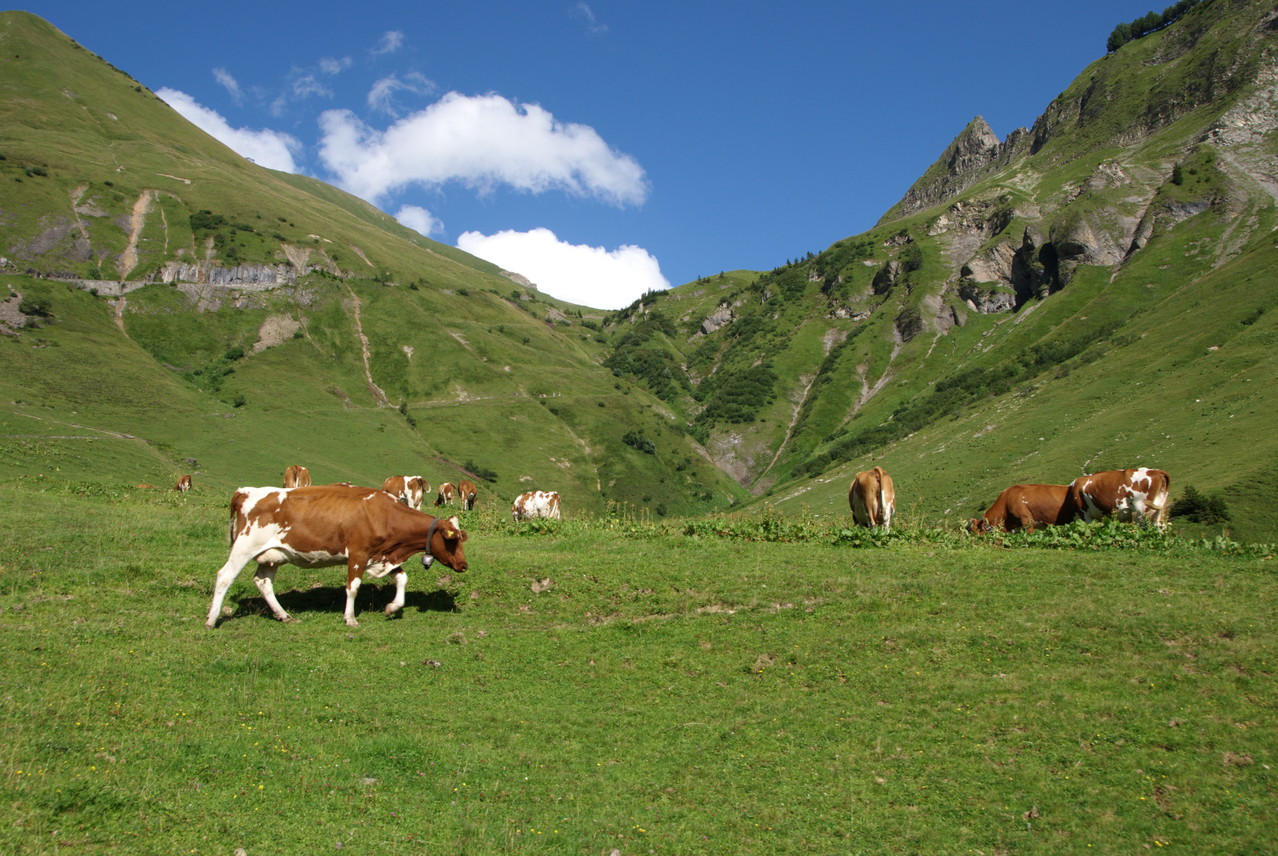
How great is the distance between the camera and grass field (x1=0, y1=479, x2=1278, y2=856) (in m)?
7.48

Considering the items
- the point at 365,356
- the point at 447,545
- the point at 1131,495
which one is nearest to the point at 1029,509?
the point at 1131,495

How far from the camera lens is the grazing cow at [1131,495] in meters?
21.0

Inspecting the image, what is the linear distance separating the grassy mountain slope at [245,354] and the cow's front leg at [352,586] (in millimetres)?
52867

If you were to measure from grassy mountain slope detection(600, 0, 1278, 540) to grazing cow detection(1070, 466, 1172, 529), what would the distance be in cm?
810

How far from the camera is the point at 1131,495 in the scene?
21.0 meters

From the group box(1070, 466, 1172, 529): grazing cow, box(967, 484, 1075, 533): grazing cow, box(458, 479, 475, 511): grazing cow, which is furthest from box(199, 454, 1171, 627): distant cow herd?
box(458, 479, 475, 511): grazing cow

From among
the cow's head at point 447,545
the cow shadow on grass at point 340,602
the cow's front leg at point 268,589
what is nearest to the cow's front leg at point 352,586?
the cow shadow on grass at point 340,602

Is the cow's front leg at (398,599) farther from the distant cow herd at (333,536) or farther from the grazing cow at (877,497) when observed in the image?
the grazing cow at (877,497)

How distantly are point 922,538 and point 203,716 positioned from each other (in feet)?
53.6

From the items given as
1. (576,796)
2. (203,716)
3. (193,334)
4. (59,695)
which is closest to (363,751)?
(203,716)

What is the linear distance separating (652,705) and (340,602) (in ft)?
24.3

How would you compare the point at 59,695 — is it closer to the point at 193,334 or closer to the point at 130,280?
the point at 193,334

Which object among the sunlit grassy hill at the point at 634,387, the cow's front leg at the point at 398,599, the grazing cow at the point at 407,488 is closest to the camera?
the cow's front leg at the point at 398,599

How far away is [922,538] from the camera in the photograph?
18.6 m
